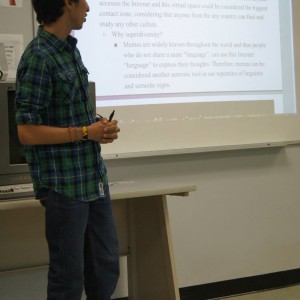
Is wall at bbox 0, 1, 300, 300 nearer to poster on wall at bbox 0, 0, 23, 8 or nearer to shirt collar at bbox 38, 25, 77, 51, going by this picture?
poster on wall at bbox 0, 0, 23, 8

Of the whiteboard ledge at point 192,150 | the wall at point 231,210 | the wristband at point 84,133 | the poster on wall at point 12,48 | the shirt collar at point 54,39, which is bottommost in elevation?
the wall at point 231,210

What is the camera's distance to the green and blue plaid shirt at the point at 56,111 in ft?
4.14

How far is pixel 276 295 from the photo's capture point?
8.93ft

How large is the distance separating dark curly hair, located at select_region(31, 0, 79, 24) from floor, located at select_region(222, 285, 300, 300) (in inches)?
79.3

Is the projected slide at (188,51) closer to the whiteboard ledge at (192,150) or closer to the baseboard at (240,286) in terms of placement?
the whiteboard ledge at (192,150)

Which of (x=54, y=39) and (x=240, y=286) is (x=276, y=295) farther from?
(x=54, y=39)

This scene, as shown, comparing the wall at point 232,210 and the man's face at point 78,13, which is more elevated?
the man's face at point 78,13

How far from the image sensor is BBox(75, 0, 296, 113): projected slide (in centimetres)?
235

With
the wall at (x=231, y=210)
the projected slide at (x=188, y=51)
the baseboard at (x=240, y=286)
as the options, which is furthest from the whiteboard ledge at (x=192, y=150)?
the baseboard at (x=240, y=286)

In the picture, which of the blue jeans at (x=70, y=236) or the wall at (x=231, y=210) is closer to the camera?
the blue jeans at (x=70, y=236)

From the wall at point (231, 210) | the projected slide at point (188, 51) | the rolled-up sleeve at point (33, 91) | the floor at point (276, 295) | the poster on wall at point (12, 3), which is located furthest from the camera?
the floor at point (276, 295)

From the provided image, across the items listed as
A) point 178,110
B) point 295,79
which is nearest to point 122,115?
point 178,110

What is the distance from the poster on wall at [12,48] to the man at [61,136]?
36.9 inches

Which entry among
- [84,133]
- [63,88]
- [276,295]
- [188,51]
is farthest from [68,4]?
[276,295]
